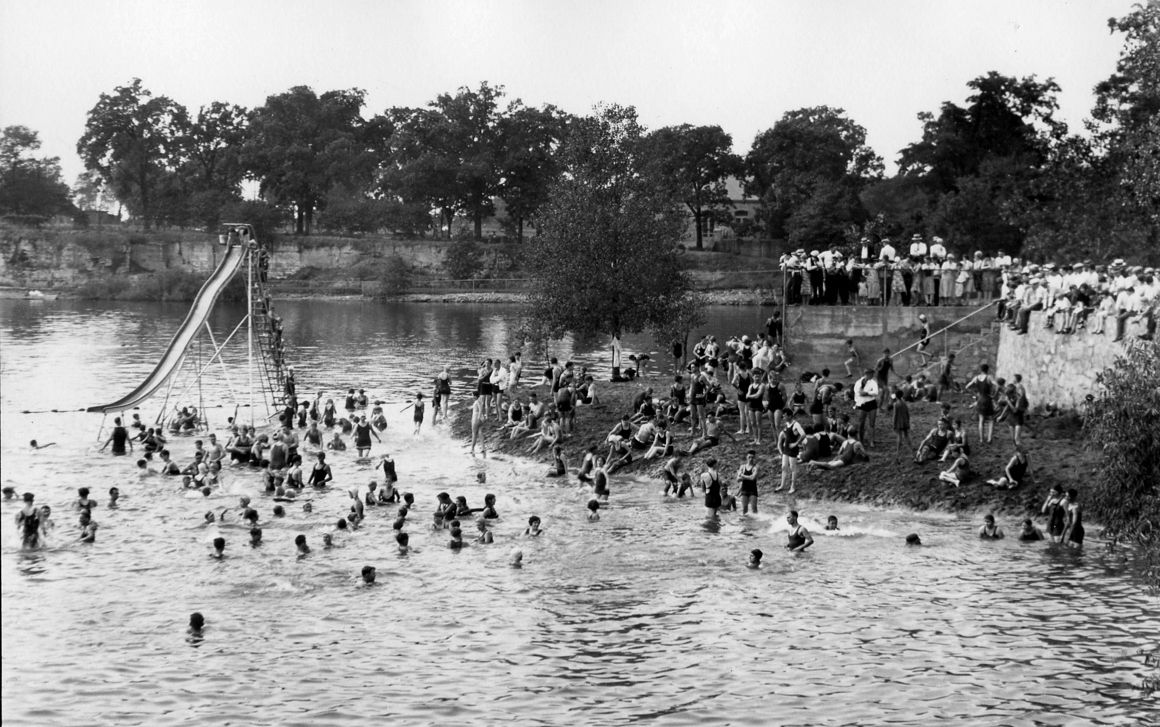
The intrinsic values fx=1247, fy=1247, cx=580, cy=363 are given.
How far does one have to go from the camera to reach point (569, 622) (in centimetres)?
2361

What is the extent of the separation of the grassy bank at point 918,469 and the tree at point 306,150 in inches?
4136

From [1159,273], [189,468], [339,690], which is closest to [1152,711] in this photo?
[339,690]

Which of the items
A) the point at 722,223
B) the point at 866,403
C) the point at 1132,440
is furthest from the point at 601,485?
the point at 722,223

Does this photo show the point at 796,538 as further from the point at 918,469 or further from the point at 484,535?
the point at 484,535

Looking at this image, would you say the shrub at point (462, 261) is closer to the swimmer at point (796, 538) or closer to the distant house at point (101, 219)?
the distant house at point (101, 219)

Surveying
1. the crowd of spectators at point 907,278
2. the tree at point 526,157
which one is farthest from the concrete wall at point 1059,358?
the tree at point 526,157

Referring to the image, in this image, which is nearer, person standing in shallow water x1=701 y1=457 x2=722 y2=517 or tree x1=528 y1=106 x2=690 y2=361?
person standing in shallow water x1=701 y1=457 x2=722 y2=517

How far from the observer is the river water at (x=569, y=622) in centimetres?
1980

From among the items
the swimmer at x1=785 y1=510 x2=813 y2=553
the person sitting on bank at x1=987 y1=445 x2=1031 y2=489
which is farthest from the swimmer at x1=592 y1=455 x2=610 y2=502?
the person sitting on bank at x1=987 y1=445 x2=1031 y2=489

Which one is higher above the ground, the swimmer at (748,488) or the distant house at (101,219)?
the distant house at (101,219)

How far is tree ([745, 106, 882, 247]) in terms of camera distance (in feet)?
354

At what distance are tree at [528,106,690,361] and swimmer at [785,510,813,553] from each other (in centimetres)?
2458

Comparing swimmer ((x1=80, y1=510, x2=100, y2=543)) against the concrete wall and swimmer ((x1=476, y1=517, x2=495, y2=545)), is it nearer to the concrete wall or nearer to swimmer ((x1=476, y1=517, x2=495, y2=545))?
swimmer ((x1=476, y1=517, x2=495, y2=545))

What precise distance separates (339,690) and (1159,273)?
2325 cm
